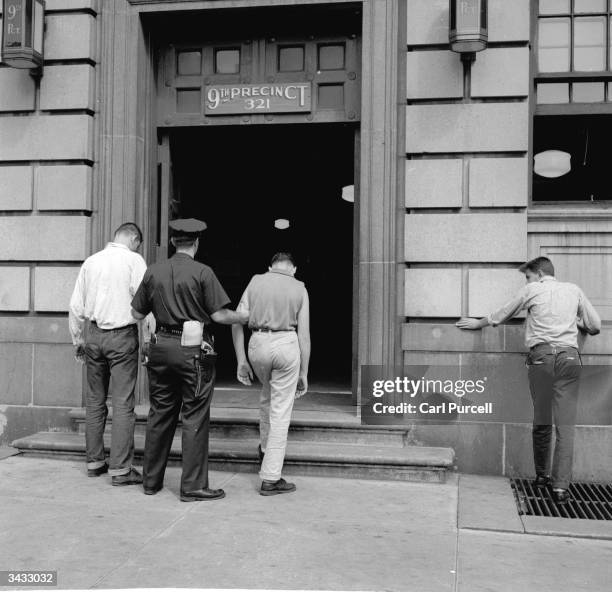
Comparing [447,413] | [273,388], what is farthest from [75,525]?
[447,413]

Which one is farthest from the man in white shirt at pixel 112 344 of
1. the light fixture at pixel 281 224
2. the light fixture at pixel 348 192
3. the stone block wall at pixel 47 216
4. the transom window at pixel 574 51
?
the light fixture at pixel 281 224

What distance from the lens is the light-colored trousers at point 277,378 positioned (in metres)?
6.25

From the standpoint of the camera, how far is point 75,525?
5.36 m

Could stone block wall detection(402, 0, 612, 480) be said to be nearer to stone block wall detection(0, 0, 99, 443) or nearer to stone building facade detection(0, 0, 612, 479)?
stone building facade detection(0, 0, 612, 479)

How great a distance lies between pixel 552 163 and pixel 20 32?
5.60m

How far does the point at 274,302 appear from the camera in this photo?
6.29 m

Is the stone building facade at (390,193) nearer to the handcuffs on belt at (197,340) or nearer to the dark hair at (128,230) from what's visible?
the dark hair at (128,230)

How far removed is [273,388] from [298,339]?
46 cm

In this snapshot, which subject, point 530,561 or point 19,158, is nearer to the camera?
point 530,561

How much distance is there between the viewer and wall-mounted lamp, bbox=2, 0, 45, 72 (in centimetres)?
774

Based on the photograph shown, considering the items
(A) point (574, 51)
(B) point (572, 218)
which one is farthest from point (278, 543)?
(A) point (574, 51)

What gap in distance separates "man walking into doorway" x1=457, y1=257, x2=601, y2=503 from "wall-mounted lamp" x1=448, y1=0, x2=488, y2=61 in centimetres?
216

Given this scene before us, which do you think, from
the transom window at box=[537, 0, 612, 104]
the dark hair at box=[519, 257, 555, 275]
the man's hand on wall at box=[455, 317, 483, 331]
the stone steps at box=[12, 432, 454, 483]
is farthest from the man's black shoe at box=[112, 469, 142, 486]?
the transom window at box=[537, 0, 612, 104]

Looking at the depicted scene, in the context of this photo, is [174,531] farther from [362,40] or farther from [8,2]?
[8,2]
